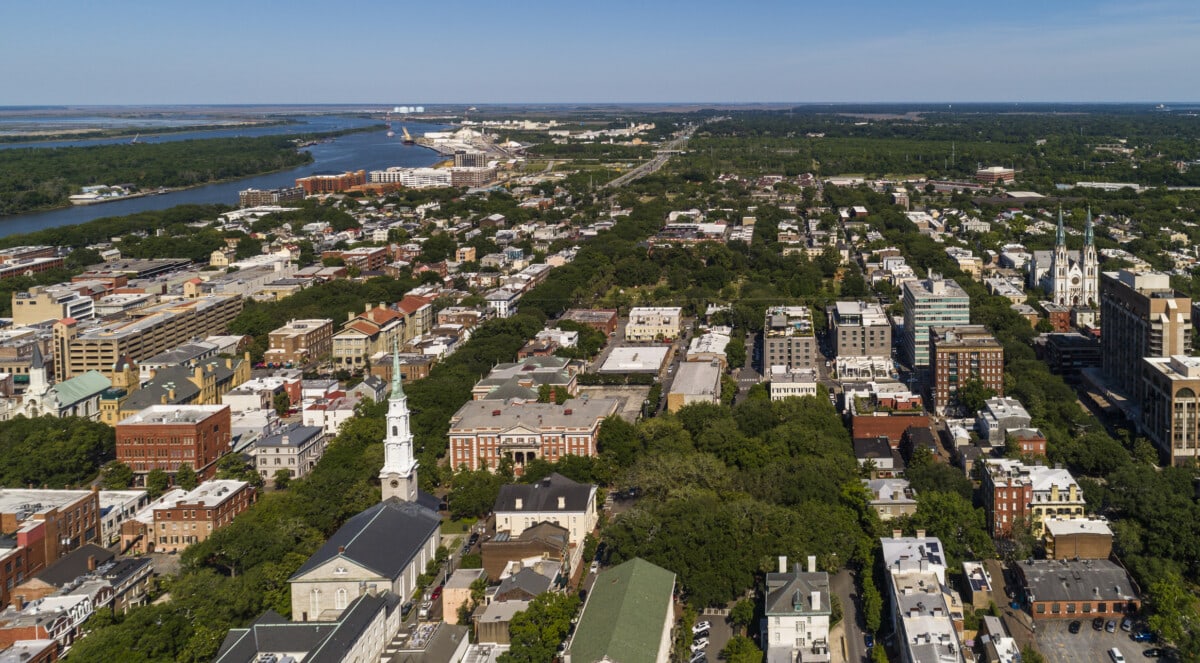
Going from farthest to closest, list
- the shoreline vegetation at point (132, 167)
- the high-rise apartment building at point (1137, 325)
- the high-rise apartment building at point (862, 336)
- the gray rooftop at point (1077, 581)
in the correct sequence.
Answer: the shoreline vegetation at point (132, 167)
the high-rise apartment building at point (862, 336)
the high-rise apartment building at point (1137, 325)
the gray rooftop at point (1077, 581)

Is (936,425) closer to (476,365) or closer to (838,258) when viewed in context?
(476,365)

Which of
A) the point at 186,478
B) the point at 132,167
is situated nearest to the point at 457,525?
the point at 186,478

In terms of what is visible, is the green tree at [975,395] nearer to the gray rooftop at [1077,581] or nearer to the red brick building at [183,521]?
the gray rooftop at [1077,581]

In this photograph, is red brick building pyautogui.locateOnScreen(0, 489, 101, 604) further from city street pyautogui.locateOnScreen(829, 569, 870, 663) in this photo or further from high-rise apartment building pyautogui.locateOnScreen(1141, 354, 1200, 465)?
high-rise apartment building pyautogui.locateOnScreen(1141, 354, 1200, 465)

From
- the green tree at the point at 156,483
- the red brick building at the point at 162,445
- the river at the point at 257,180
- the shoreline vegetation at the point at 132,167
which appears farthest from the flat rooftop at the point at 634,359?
the shoreline vegetation at the point at 132,167

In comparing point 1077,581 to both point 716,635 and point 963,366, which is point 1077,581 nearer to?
point 716,635
